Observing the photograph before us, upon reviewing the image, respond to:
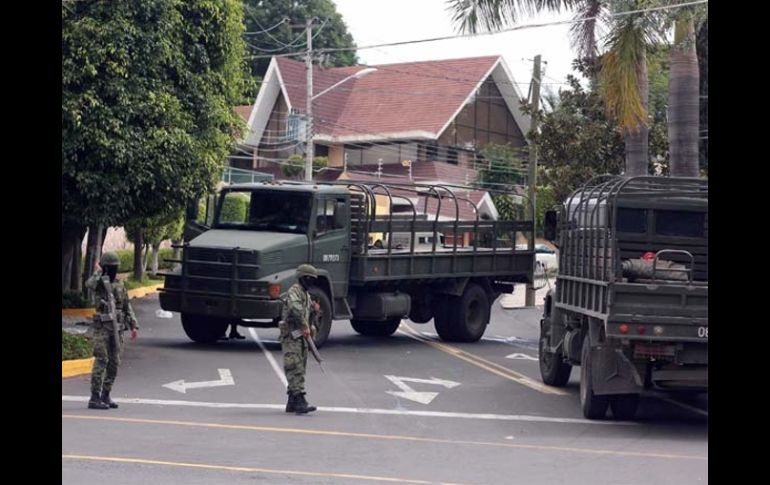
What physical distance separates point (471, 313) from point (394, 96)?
29782 millimetres

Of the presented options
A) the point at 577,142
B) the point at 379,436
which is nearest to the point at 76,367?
the point at 379,436

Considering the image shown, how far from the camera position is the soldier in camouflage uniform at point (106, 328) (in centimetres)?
1435

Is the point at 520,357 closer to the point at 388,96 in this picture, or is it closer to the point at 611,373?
the point at 611,373

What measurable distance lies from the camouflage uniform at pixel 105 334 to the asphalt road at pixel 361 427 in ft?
1.16

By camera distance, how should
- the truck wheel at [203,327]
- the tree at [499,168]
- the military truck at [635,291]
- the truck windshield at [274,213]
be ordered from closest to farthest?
the military truck at [635,291]
the truck windshield at [274,213]
the truck wheel at [203,327]
the tree at [499,168]

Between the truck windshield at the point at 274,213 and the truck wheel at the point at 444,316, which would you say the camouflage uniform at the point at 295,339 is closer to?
the truck windshield at the point at 274,213

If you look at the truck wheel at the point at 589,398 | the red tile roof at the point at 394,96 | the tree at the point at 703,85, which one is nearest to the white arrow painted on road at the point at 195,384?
the truck wheel at the point at 589,398

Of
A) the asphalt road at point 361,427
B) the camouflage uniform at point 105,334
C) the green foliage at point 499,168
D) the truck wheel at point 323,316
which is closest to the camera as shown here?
the asphalt road at point 361,427

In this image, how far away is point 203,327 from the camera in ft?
71.8

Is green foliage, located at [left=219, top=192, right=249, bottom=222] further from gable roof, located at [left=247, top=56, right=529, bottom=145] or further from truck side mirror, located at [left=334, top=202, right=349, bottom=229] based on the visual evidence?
gable roof, located at [left=247, top=56, right=529, bottom=145]

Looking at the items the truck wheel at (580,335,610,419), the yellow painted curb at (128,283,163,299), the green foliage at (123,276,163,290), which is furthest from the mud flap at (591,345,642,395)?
the green foliage at (123,276,163,290)

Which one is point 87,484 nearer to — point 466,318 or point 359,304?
point 359,304
